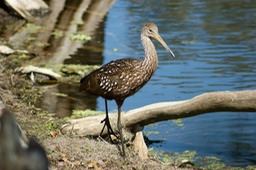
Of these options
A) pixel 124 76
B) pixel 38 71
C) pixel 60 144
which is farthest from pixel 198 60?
pixel 60 144

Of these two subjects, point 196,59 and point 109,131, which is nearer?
point 109,131

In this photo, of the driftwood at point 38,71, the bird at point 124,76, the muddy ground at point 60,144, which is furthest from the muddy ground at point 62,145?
the driftwood at point 38,71

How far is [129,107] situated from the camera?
1019 centimetres

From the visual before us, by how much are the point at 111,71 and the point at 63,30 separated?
27.2 ft

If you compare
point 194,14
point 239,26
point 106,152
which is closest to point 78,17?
point 194,14

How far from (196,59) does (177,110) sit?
15.8 ft

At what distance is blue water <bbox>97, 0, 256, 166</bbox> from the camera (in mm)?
8938

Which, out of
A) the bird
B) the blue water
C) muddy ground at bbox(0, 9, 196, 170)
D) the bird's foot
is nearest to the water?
the blue water

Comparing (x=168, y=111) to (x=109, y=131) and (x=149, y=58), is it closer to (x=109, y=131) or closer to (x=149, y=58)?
(x=109, y=131)

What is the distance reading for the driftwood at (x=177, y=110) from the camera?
297 inches

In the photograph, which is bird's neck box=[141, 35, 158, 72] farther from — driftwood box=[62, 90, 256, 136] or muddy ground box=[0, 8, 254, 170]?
muddy ground box=[0, 8, 254, 170]

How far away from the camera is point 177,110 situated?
313 inches

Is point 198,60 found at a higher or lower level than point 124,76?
lower

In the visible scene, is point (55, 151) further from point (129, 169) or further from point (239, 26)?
point (239, 26)
